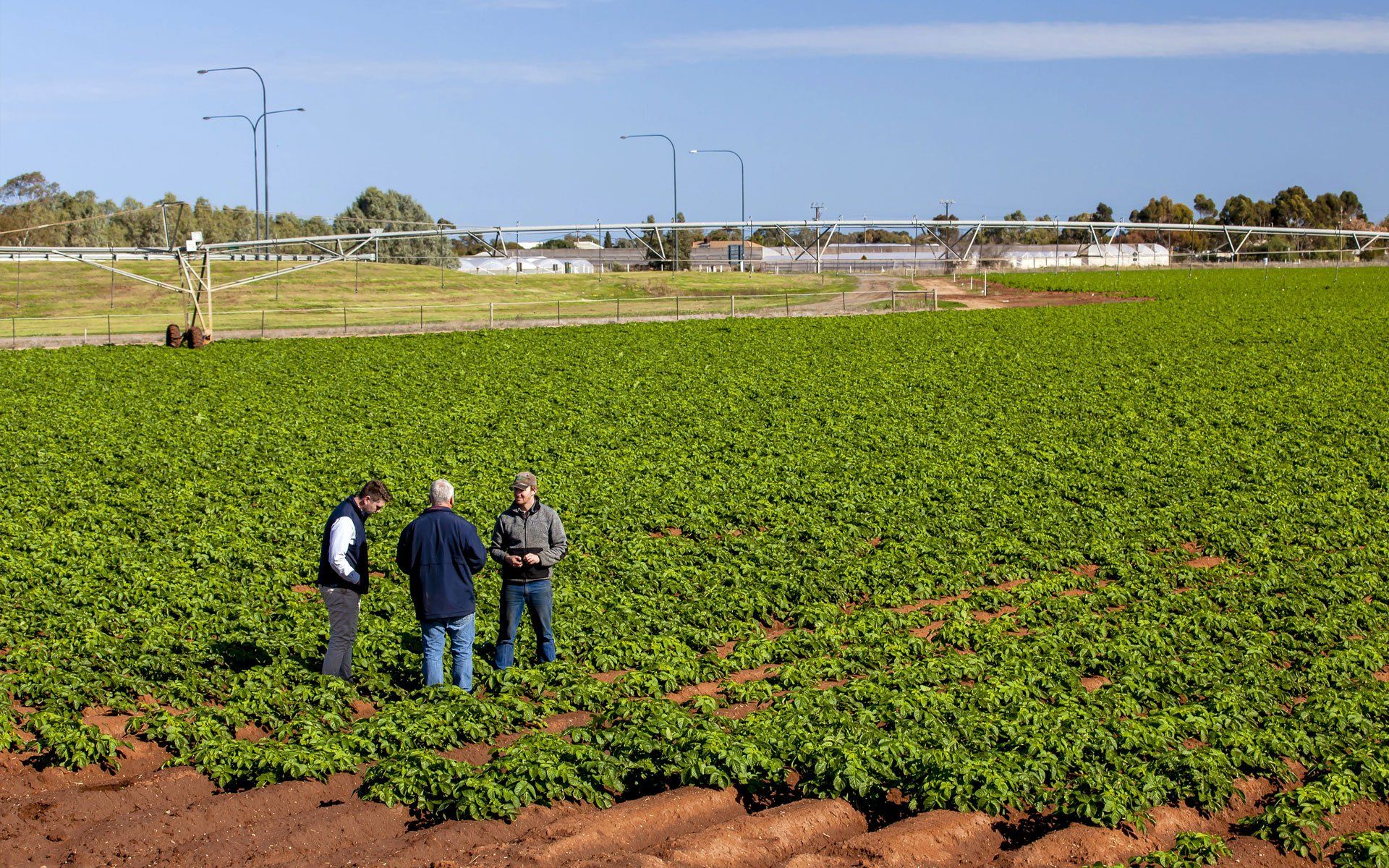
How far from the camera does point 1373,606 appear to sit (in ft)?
47.6

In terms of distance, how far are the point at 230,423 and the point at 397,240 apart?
106454mm

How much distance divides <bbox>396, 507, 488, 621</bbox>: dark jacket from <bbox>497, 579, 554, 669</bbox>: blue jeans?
0.95 metres

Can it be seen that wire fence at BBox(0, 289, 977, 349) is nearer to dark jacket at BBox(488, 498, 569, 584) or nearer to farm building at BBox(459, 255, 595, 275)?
dark jacket at BBox(488, 498, 569, 584)

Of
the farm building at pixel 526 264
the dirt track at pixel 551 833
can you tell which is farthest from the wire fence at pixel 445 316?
the farm building at pixel 526 264

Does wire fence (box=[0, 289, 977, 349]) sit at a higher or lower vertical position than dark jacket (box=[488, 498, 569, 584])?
A: higher

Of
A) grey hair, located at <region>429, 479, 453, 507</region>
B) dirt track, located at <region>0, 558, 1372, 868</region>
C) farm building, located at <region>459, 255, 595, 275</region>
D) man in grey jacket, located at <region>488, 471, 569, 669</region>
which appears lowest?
dirt track, located at <region>0, 558, 1372, 868</region>

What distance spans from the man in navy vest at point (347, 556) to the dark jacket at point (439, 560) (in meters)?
0.41

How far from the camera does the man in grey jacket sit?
11.3 meters

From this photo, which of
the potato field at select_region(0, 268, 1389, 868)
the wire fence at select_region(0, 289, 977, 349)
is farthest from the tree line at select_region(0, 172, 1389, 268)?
the potato field at select_region(0, 268, 1389, 868)

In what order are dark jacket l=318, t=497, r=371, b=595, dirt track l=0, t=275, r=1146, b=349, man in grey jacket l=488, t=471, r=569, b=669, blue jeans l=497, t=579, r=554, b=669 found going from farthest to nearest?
dirt track l=0, t=275, r=1146, b=349 → blue jeans l=497, t=579, r=554, b=669 → man in grey jacket l=488, t=471, r=569, b=669 → dark jacket l=318, t=497, r=371, b=595

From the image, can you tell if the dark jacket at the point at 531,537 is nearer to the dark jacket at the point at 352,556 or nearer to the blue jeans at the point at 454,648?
the blue jeans at the point at 454,648

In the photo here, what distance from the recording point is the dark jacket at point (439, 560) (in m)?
10.6

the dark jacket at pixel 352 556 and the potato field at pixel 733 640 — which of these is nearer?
the potato field at pixel 733 640

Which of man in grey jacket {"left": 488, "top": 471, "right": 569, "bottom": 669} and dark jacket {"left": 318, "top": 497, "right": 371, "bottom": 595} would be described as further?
man in grey jacket {"left": 488, "top": 471, "right": 569, "bottom": 669}
